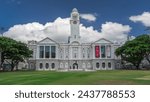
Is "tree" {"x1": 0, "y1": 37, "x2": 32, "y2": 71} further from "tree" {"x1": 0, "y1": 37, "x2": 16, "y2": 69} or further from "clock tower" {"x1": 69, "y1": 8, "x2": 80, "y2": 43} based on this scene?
"clock tower" {"x1": 69, "y1": 8, "x2": 80, "y2": 43}

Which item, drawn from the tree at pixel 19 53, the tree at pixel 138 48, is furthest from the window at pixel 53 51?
the tree at pixel 138 48

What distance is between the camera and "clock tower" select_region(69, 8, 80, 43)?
100738 mm

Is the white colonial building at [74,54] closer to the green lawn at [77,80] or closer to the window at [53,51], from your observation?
the window at [53,51]

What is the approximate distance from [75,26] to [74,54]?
10.4 m

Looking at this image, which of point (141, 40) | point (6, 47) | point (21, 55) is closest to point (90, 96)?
point (6, 47)

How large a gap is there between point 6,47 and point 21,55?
25.1 feet

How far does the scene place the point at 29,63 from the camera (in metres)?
105

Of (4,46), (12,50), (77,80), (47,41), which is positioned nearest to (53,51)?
(47,41)

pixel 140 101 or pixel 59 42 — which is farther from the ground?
pixel 59 42

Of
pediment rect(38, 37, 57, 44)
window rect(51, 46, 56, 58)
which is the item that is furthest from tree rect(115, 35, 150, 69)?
pediment rect(38, 37, 57, 44)

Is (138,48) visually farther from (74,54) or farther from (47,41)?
(47,41)

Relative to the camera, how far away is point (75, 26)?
3999 inches

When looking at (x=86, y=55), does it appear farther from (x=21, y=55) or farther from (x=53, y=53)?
(x=21, y=55)

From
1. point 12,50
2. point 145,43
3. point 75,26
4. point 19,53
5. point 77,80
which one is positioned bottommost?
point 77,80
